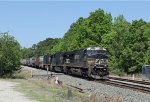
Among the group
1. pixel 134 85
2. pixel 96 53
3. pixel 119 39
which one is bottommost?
pixel 134 85

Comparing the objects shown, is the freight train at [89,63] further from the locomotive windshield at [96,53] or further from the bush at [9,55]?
the bush at [9,55]

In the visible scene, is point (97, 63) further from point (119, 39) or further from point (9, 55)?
point (119, 39)

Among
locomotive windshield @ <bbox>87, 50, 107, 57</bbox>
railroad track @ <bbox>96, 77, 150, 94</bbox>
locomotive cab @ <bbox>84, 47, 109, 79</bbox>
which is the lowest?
railroad track @ <bbox>96, 77, 150, 94</bbox>

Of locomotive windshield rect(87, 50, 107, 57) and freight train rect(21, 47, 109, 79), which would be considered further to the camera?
locomotive windshield rect(87, 50, 107, 57)

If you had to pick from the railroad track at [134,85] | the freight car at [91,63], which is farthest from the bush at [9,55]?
the railroad track at [134,85]

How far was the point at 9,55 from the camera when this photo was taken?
49281 mm

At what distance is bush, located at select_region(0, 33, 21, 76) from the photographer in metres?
48.9

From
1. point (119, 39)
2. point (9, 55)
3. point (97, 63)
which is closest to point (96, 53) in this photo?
point (97, 63)

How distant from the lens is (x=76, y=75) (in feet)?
180

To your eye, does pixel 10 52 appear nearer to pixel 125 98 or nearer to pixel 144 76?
pixel 144 76

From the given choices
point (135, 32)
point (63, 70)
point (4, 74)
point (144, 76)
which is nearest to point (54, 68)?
point (63, 70)

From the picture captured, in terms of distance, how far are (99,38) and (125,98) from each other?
62846 mm

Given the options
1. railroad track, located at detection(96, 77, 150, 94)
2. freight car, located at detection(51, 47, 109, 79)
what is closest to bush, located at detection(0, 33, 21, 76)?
freight car, located at detection(51, 47, 109, 79)

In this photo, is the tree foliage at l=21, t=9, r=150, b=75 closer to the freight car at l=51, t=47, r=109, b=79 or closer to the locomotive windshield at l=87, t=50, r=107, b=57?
the freight car at l=51, t=47, r=109, b=79
